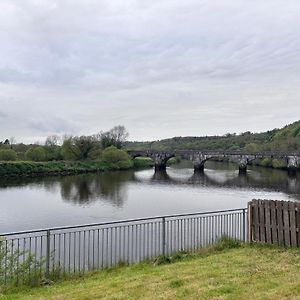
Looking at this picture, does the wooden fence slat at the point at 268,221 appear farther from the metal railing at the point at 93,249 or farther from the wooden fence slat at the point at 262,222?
the metal railing at the point at 93,249

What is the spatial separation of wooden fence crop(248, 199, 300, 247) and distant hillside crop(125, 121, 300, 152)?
7913 centimetres

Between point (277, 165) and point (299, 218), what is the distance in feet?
251

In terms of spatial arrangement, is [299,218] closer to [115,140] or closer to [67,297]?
[67,297]

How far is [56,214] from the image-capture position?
30.2 meters

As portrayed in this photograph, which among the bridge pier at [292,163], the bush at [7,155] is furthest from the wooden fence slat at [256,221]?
the bridge pier at [292,163]

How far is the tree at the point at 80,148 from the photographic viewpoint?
78.9 m

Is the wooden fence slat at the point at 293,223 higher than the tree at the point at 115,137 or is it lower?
lower

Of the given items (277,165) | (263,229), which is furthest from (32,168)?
(263,229)

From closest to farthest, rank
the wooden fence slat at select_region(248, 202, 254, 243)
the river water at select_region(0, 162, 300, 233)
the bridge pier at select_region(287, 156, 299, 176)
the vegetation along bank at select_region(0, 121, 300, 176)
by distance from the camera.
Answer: the wooden fence slat at select_region(248, 202, 254, 243)
the river water at select_region(0, 162, 300, 233)
the vegetation along bank at select_region(0, 121, 300, 176)
the bridge pier at select_region(287, 156, 299, 176)

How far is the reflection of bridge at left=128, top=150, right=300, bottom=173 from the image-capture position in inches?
3066

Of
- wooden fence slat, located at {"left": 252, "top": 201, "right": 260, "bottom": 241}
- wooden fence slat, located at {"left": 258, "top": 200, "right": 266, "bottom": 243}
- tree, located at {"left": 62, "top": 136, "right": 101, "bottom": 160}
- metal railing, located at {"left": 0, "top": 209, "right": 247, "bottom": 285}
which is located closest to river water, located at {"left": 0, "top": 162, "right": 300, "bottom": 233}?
metal railing, located at {"left": 0, "top": 209, "right": 247, "bottom": 285}

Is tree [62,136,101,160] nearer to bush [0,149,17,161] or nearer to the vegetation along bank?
the vegetation along bank

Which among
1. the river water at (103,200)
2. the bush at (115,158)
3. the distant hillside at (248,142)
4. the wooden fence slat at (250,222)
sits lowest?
the river water at (103,200)

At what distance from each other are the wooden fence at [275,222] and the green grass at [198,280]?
56 centimetres
